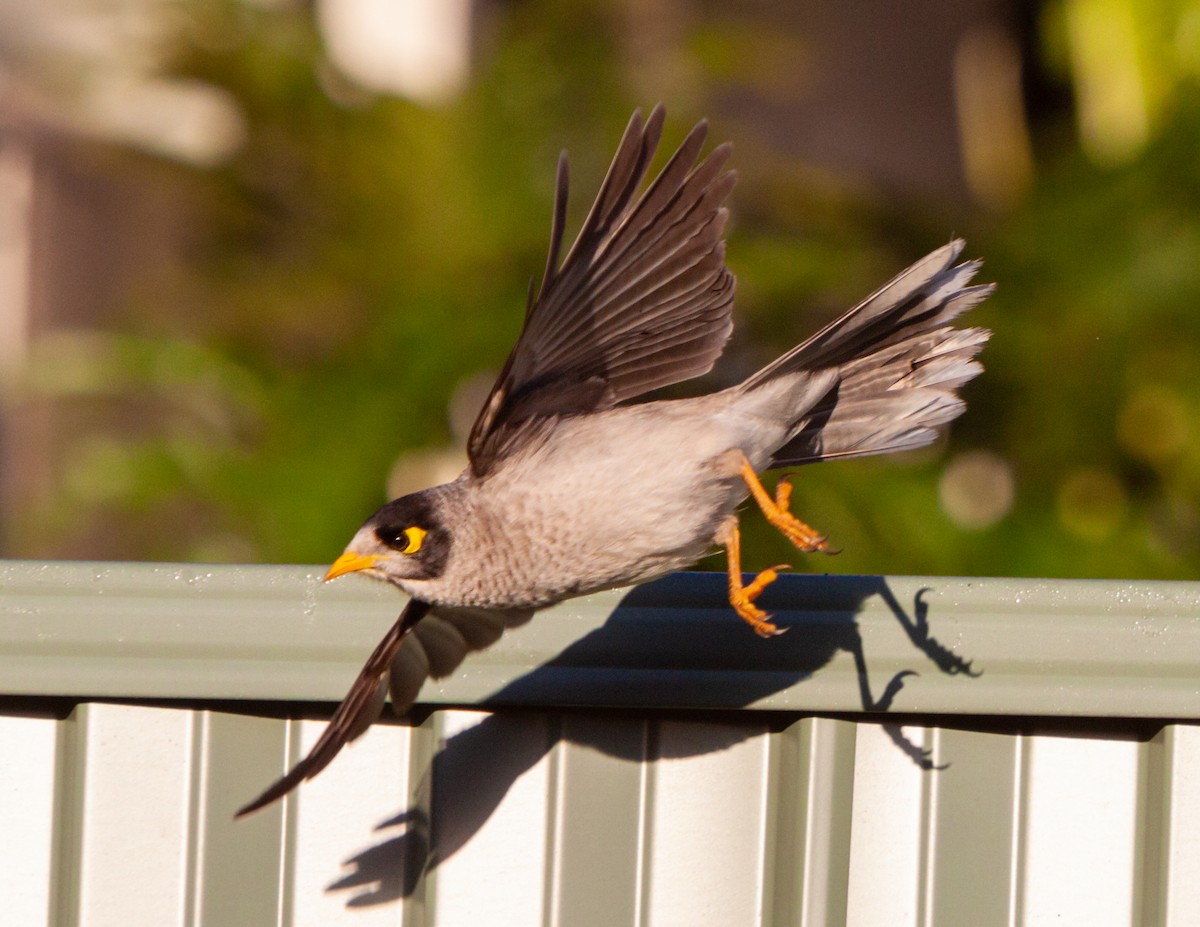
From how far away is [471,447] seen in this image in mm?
2693

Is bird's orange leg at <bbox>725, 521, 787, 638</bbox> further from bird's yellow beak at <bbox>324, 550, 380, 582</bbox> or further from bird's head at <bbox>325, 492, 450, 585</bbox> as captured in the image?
bird's yellow beak at <bbox>324, 550, 380, 582</bbox>

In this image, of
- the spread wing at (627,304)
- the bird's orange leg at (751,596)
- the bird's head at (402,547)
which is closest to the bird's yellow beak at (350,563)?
the bird's head at (402,547)

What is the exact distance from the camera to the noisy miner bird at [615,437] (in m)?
2.49

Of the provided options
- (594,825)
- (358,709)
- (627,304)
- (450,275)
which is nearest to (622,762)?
(594,825)

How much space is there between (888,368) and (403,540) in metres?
1.05

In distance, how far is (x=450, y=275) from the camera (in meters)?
6.88

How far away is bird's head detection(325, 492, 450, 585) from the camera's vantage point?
268 cm

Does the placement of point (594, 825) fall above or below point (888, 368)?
below

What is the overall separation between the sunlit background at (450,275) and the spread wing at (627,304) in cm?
272

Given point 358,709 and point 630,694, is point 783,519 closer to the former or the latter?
point 630,694

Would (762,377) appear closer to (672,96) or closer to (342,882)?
(342,882)

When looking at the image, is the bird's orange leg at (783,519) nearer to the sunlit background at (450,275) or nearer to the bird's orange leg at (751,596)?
the bird's orange leg at (751,596)

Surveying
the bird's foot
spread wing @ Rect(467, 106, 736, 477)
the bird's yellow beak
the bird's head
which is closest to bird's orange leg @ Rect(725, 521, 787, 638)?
the bird's foot

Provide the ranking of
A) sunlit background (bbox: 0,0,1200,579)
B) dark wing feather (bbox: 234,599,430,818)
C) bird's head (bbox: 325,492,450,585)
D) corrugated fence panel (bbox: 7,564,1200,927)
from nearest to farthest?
dark wing feather (bbox: 234,599,430,818) < corrugated fence panel (bbox: 7,564,1200,927) < bird's head (bbox: 325,492,450,585) < sunlit background (bbox: 0,0,1200,579)
